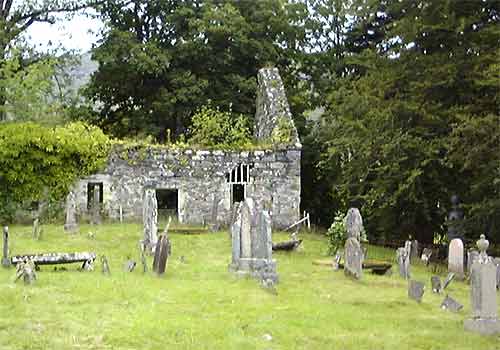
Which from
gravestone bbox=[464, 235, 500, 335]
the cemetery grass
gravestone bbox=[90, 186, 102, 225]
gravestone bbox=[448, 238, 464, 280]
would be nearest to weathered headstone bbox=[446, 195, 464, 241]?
gravestone bbox=[448, 238, 464, 280]

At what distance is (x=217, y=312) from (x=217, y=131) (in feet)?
69.1

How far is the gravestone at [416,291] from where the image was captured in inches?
598

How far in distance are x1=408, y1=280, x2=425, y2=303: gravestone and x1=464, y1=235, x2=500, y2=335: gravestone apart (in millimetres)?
2694

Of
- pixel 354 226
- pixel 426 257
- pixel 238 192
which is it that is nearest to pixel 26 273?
pixel 354 226

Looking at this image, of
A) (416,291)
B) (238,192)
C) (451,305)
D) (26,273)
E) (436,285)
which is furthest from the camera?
(238,192)

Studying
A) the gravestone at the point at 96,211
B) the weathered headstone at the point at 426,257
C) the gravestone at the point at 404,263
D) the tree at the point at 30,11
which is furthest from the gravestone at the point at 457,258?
the tree at the point at 30,11

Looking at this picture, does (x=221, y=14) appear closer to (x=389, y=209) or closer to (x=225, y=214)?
(x=225, y=214)

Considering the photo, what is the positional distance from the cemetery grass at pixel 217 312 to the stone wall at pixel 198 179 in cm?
1166

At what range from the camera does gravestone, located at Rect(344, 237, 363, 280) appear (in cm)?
1802

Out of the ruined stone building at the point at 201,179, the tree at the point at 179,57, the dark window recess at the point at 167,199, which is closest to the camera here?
the ruined stone building at the point at 201,179

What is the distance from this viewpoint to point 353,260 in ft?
59.5

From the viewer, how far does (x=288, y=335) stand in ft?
37.3

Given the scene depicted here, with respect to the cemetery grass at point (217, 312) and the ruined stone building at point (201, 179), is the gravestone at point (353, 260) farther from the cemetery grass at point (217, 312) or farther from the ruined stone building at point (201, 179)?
the ruined stone building at point (201, 179)

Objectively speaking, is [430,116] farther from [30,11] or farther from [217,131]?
[30,11]
